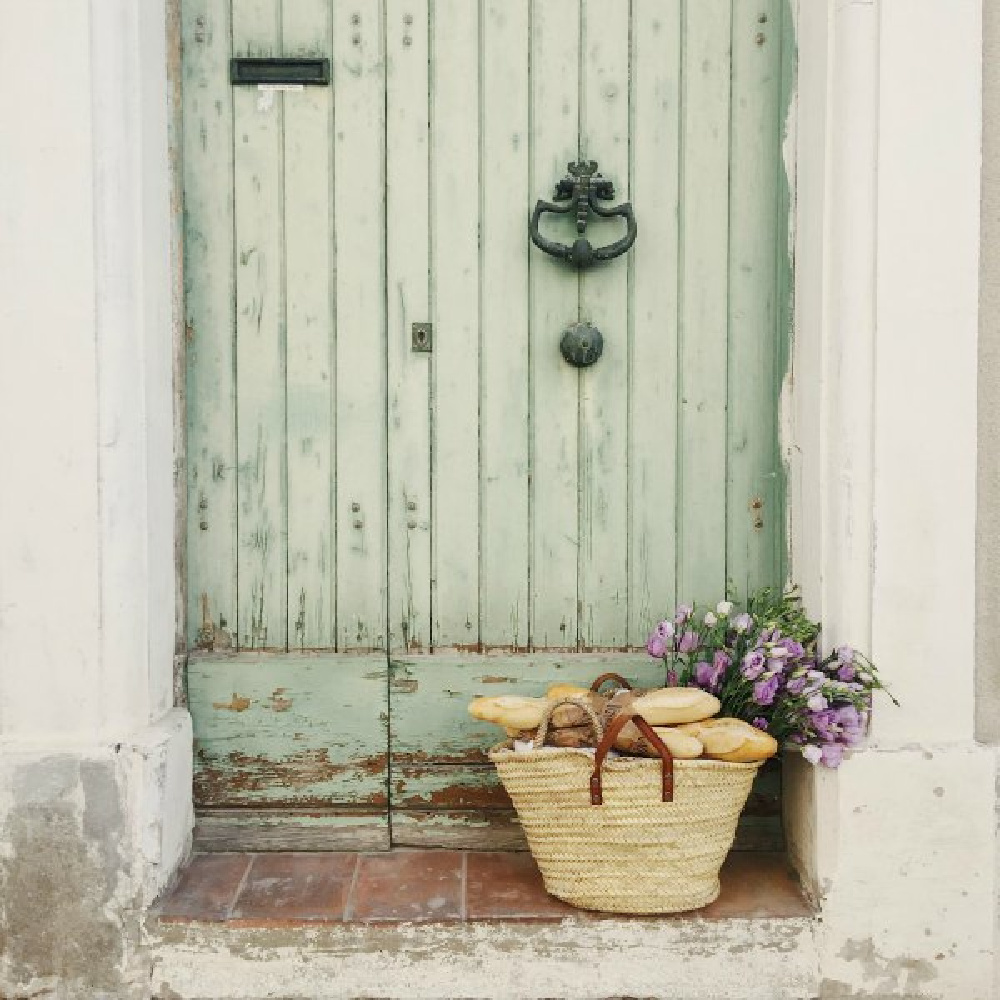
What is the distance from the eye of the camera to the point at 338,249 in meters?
2.58

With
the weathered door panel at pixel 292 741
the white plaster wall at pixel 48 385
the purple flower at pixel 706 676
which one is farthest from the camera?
the weathered door panel at pixel 292 741

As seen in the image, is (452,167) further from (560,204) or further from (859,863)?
(859,863)

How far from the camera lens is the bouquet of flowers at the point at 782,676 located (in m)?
2.25

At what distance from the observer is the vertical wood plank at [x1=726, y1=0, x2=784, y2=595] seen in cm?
256

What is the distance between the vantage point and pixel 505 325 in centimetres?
258

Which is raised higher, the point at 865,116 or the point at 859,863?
the point at 865,116

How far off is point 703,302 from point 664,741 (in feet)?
3.42

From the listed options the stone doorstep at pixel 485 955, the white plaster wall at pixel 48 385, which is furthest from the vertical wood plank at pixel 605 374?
the white plaster wall at pixel 48 385

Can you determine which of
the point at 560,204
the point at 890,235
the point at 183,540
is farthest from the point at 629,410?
the point at 183,540

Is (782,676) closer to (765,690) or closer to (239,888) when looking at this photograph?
(765,690)

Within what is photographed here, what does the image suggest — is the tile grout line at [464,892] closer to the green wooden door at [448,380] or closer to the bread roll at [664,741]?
the green wooden door at [448,380]

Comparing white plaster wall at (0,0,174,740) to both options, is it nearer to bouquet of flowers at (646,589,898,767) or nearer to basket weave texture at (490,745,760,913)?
basket weave texture at (490,745,760,913)

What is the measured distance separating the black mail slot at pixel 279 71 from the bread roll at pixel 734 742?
168 cm

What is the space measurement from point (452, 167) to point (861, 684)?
1.48m
